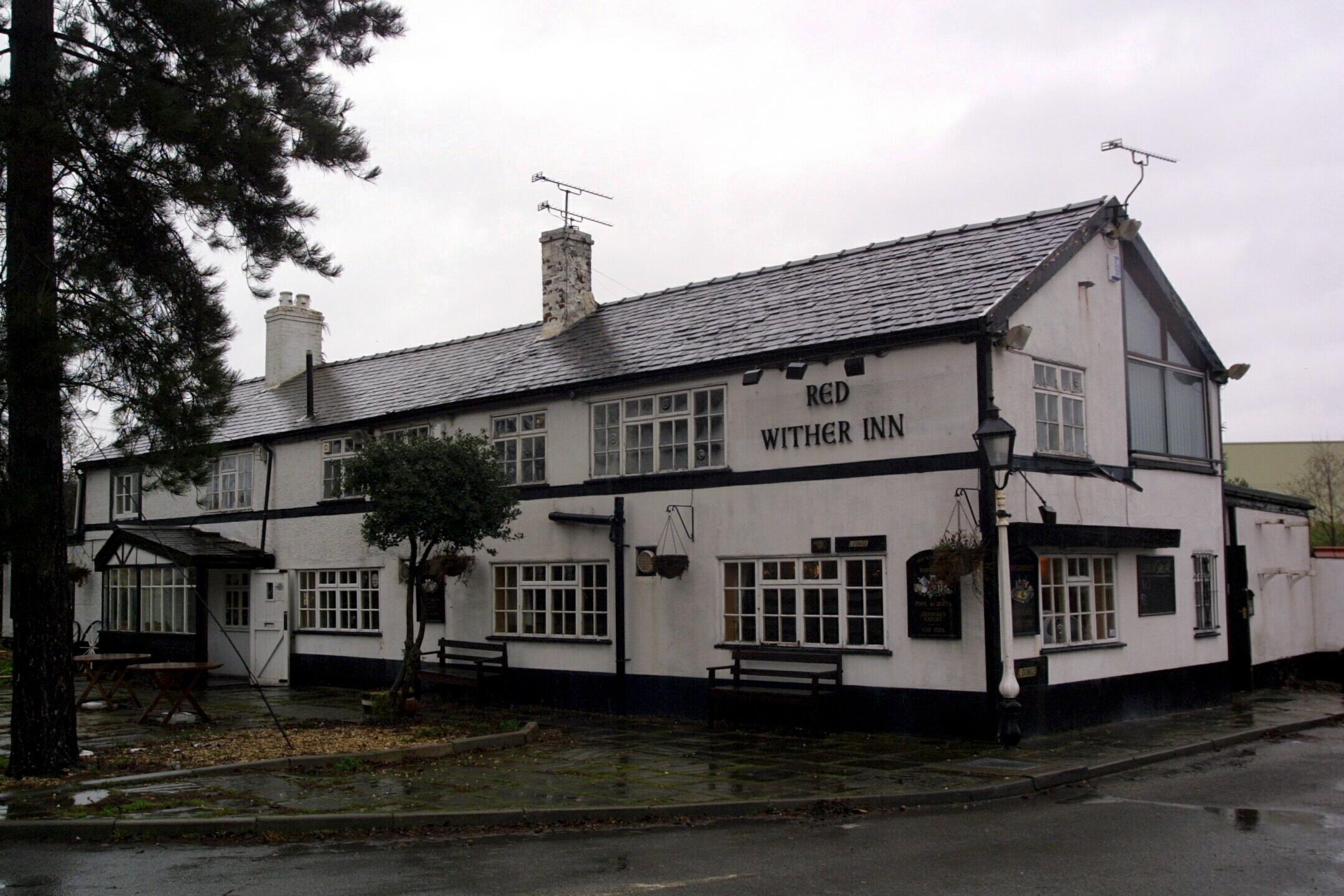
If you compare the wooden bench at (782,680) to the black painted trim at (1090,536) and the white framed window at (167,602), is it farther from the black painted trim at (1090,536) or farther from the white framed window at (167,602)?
the white framed window at (167,602)

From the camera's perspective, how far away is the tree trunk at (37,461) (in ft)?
39.9

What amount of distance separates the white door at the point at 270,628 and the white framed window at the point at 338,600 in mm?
422

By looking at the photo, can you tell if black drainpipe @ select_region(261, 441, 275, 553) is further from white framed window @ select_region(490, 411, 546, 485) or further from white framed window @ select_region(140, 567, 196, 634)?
white framed window @ select_region(490, 411, 546, 485)

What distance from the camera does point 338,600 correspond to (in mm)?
24531

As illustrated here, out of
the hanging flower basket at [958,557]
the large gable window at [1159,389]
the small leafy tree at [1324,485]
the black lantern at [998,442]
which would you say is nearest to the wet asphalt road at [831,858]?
the hanging flower basket at [958,557]

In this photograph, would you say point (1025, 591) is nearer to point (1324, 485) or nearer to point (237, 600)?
point (237, 600)

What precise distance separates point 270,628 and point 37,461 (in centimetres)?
1379

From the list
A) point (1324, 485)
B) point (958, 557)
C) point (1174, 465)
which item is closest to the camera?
point (958, 557)

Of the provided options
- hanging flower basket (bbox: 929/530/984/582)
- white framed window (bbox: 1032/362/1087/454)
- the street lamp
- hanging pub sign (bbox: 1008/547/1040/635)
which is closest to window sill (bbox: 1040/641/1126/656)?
hanging pub sign (bbox: 1008/547/1040/635)

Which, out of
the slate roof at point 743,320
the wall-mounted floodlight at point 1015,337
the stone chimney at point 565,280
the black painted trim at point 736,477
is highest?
the stone chimney at point 565,280

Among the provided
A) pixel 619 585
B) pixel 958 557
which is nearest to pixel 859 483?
pixel 958 557

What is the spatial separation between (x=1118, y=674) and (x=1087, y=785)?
497cm

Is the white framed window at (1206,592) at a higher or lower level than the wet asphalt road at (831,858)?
higher

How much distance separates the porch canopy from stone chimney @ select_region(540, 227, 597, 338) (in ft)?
26.4
